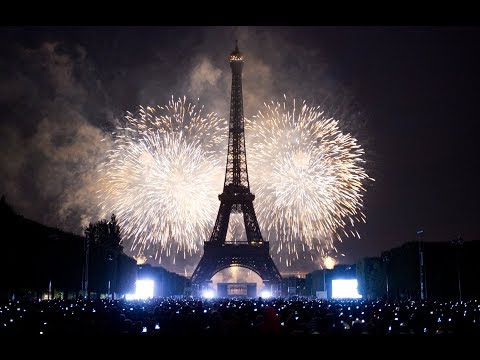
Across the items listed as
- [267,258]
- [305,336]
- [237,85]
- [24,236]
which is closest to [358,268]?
[267,258]

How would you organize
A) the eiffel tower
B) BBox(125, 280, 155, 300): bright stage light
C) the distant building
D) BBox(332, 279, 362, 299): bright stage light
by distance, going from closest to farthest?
BBox(332, 279, 362, 299): bright stage light
the distant building
BBox(125, 280, 155, 300): bright stage light
the eiffel tower

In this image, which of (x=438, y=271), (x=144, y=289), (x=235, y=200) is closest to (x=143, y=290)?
(x=144, y=289)

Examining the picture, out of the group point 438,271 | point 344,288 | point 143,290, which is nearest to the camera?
point 344,288

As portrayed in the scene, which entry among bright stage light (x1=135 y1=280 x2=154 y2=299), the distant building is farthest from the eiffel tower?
the distant building

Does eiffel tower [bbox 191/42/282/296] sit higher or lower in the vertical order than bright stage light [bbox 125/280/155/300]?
higher

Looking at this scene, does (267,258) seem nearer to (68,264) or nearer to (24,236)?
(68,264)

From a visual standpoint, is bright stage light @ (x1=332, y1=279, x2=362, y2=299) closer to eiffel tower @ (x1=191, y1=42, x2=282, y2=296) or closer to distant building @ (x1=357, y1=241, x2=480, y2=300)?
distant building @ (x1=357, y1=241, x2=480, y2=300)

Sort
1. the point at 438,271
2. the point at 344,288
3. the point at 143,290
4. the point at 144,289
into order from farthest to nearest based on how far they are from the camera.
→ the point at 144,289
the point at 143,290
the point at 438,271
the point at 344,288

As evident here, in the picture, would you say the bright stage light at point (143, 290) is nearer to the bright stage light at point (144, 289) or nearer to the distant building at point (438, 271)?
the bright stage light at point (144, 289)

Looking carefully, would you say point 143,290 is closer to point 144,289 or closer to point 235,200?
point 144,289

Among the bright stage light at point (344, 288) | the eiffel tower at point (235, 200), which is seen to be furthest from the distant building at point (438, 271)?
the eiffel tower at point (235, 200)

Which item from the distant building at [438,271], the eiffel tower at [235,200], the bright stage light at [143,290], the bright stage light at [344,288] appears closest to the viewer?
the bright stage light at [344,288]
